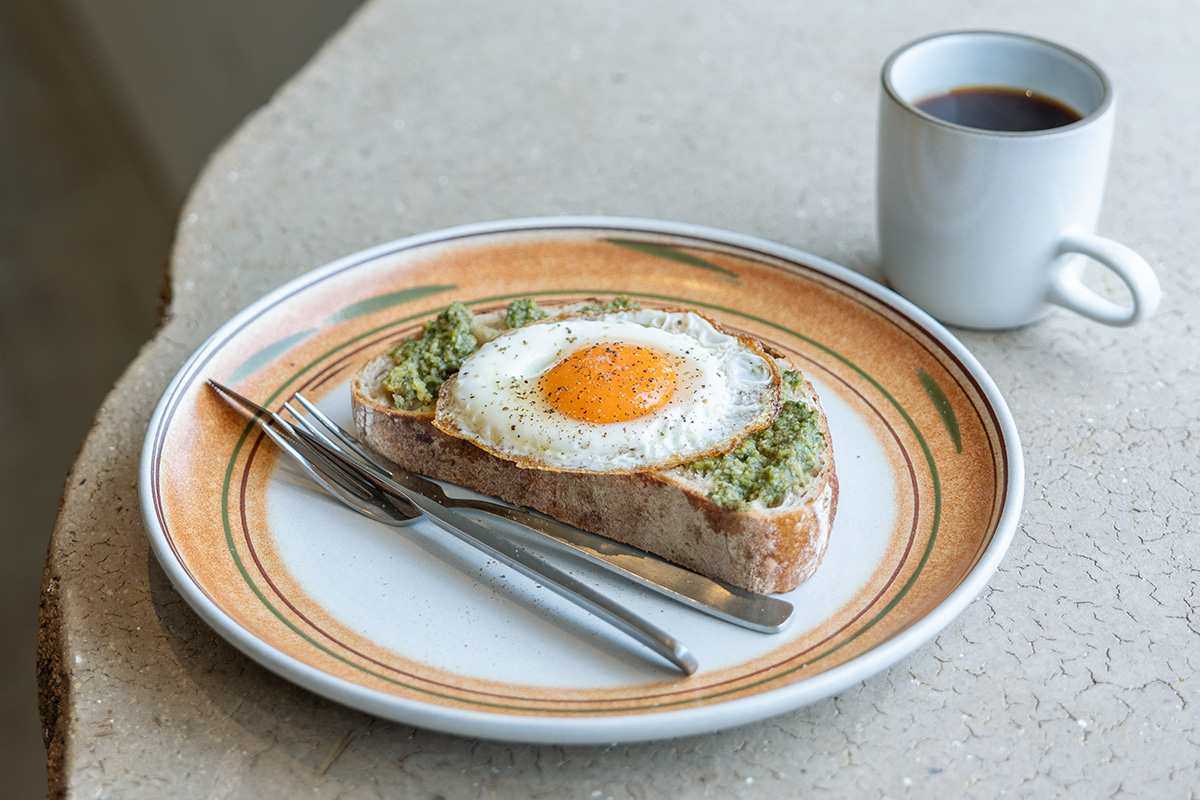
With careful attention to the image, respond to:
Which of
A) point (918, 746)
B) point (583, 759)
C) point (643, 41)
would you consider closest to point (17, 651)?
point (643, 41)

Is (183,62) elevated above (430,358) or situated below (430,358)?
below

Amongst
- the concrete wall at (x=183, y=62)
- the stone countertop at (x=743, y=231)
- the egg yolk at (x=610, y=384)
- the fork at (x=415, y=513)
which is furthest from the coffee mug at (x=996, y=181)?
the concrete wall at (x=183, y=62)

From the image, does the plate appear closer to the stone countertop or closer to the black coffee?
the stone countertop

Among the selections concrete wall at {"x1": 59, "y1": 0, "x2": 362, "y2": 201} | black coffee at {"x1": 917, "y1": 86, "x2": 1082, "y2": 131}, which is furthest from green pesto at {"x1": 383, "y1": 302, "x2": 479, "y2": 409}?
concrete wall at {"x1": 59, "y1": 0, "x2": 362, "y2": 201}

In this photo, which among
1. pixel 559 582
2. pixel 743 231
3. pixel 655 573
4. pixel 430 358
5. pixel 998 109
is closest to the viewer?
pixel 559 582

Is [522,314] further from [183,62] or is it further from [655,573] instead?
[183,62]

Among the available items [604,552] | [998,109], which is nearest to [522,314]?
[604,552]
